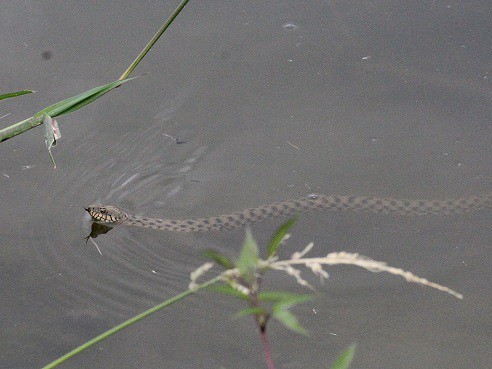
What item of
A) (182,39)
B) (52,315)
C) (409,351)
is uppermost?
(182,39)

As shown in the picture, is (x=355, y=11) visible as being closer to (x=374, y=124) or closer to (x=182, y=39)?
(x=374, y=124)

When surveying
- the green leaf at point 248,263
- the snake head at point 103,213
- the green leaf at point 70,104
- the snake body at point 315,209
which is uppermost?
the green leaf at point 248,263

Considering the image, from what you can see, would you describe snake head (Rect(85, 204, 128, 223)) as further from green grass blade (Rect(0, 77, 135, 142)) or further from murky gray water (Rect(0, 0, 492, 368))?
green grass blade (Rect(0, 77, 135, 142))

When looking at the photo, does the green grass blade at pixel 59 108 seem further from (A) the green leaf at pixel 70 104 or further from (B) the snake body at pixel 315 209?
(B) the snake body at pixel 315 209

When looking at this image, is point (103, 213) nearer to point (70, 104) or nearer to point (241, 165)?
point (241, 165)

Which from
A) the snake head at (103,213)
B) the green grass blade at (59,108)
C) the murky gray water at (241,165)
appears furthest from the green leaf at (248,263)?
the snake head at (103,213)

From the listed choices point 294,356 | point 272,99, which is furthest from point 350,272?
point 272,99
